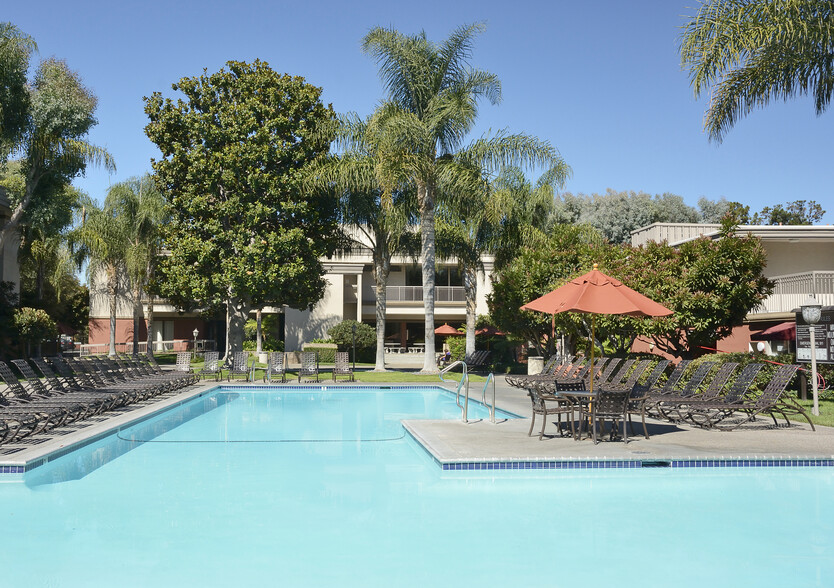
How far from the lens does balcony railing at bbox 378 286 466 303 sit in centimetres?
4134

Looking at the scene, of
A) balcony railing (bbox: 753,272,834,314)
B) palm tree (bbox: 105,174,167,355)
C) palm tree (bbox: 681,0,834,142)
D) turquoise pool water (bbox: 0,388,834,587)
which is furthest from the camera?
palm tree (bbox: 105,174,167,355)

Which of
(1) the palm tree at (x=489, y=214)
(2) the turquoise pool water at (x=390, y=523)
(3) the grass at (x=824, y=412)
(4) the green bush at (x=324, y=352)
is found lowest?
(2) the turquoise pool water at (x=390, y=523)

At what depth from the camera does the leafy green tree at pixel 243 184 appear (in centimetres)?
2419

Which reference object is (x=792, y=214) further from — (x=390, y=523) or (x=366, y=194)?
(x=390, y=523)

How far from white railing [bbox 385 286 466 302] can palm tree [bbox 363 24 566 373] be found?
56.9 feet

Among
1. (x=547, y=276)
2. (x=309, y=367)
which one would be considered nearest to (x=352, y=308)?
(x=309, y=367)

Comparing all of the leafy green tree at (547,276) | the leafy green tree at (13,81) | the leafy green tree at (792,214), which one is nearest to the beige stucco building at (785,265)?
the leafy green tree at (547,276)

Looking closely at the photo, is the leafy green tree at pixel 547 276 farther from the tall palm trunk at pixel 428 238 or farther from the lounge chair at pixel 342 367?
the lounge chair at pixel 342 367

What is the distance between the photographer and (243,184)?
971 inches

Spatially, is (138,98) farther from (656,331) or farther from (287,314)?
(656,331)

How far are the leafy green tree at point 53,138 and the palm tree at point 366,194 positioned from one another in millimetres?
8162

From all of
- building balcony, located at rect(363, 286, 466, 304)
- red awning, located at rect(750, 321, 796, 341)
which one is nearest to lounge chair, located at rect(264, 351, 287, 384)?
red awning, located at rect(750, 321, 796, 341)

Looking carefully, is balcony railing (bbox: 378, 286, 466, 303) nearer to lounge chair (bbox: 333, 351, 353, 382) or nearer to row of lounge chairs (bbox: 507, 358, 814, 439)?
lounge chair (bbox: 333, 351, 353, 382)

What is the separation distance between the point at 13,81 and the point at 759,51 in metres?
21.4
